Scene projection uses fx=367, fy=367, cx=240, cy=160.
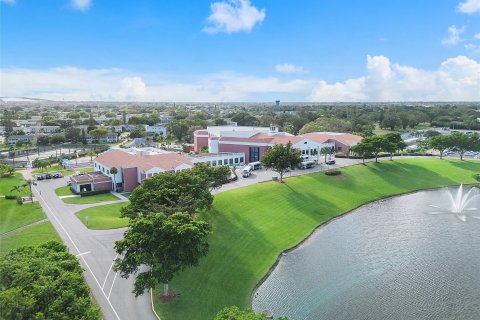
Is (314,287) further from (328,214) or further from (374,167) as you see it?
(374,167)

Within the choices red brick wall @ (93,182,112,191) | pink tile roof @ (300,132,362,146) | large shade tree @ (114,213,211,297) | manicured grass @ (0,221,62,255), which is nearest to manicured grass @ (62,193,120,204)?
red brick wall @ (93,182,112,191)

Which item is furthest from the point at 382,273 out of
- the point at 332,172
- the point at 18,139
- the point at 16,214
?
the point at 18,139

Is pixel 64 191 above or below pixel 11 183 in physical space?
above

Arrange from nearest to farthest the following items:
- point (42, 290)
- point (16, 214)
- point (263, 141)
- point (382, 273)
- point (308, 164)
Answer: point (42, 290) → point (382, 273) → point (16, 214) → point (308, 164) → point (263, 141)

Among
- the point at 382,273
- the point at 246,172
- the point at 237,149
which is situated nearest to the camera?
the point at 382,273

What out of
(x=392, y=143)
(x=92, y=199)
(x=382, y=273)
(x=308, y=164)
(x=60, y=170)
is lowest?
(x=382, y=273)

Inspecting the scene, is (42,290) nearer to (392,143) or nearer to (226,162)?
(226,162)

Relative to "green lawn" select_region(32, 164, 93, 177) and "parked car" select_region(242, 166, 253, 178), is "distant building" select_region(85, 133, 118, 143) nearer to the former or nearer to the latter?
"green lawn" select_region(32, 164, 93, 177)

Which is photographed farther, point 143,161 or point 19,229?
point 143,161
